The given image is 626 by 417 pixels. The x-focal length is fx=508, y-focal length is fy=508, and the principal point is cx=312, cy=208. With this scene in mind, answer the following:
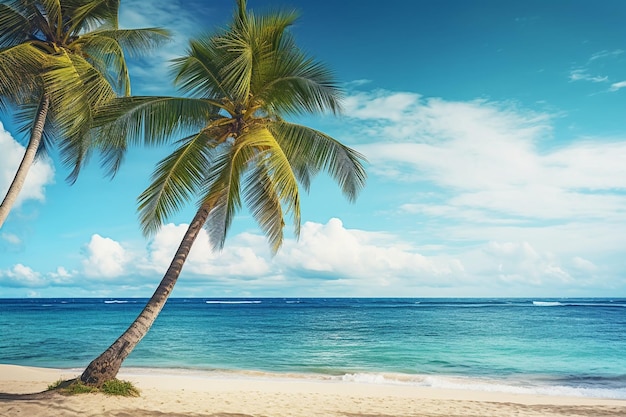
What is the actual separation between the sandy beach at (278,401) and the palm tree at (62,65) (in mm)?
3968

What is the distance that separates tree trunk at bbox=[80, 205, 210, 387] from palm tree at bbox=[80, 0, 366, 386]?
0.02m

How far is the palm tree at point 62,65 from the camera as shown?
977 cm

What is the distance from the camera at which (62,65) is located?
9.59 metres

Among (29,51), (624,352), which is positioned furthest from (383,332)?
(29,51)

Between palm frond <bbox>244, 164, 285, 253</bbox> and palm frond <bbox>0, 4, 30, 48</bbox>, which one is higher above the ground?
palm frond <bbox>0, 4, 30, 48</bbox>

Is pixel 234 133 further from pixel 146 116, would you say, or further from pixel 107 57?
pixel 107 57

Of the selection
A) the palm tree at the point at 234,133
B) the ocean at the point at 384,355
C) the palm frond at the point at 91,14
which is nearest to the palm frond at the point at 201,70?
the palm tree at the point at 234,133

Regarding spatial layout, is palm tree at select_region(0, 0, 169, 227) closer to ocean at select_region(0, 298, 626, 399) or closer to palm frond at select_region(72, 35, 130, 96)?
palm frond at select_region(72, 35, 130, 96)

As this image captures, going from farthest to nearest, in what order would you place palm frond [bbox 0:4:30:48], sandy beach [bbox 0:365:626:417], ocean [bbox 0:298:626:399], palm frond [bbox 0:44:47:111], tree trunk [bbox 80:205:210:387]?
1. ocean [bbox 0:298:626:399]
2. palm frond [bbox 0:4:30:48]
3. palm frond [bbox 0:44:47:111]
4. tree trunk [bbox 80:205:210:387]
5. sandy beach [bbox 0:365:626:417]

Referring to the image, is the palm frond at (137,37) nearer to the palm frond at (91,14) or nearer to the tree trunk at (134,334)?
the palm frond at (91,14)

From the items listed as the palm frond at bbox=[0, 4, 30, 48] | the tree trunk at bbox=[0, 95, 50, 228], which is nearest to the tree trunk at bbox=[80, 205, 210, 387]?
the tree trunk at bbox=[0, 95, 50, 228]

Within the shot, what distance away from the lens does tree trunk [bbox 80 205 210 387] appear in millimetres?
9062

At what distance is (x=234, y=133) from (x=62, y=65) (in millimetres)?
3424

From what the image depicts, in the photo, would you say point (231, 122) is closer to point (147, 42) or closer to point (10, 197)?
point (147, 42)
